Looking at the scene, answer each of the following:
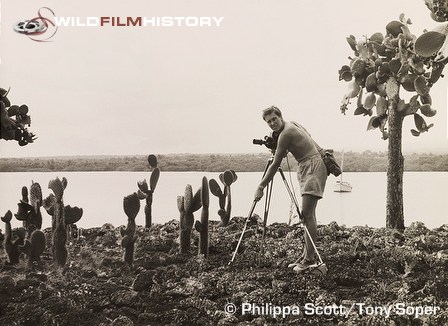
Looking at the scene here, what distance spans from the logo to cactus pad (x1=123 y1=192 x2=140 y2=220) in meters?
0.89

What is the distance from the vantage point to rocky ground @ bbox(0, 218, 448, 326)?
2.45 m

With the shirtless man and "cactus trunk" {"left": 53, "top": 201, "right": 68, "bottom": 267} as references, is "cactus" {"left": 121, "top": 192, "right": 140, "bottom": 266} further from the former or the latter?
the shirtless man

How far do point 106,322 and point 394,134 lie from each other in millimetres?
1805

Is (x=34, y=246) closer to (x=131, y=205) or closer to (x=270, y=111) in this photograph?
(x=131, y=205)

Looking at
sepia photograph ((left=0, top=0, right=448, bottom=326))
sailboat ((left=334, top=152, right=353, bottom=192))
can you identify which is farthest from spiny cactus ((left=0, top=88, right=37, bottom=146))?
sailboat ((left=334, top=152, right=353, bottom=192))

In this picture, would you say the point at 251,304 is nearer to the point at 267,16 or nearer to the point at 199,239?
the point at 199,239

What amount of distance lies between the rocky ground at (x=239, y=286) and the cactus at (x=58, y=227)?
8cm

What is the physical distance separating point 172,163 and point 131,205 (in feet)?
1.06

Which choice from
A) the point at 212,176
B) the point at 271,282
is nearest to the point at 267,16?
→ the point at 212,176

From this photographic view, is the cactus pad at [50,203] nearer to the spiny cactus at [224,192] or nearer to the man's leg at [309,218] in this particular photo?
the spiny cactus at [224,192]

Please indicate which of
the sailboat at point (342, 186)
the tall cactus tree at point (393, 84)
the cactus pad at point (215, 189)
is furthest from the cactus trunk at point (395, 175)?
the cactus pad at point (215, 189)

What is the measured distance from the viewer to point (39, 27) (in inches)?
110

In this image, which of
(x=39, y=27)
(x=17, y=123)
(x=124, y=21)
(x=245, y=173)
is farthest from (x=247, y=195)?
(x=39, y=27)

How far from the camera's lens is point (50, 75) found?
2.82 meters
